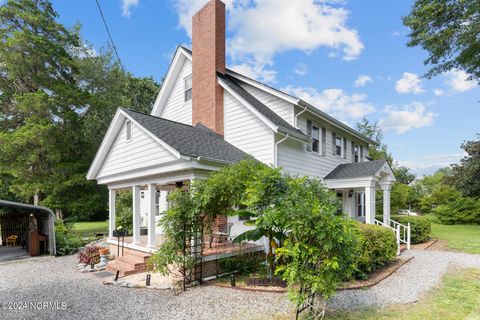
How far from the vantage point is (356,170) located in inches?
575

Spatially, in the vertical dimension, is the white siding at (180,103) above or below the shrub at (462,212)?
above

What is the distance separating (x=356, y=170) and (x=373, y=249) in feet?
21.0

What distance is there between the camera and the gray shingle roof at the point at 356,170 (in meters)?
14.0

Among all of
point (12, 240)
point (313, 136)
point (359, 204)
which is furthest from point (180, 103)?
point (359, 204)

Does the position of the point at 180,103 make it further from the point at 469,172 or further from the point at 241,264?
the point at 469,172

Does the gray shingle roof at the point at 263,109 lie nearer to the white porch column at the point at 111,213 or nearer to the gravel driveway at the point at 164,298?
the gravel driveway at the point at 164,298

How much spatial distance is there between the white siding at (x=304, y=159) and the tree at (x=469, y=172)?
17.2m

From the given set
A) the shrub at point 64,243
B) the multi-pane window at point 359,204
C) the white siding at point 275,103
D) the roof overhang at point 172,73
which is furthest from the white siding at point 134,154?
the multi-pane window at point 359,204

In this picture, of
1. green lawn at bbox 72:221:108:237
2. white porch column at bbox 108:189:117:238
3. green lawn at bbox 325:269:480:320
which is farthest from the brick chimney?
green lawn at bbox 72:221:108:237

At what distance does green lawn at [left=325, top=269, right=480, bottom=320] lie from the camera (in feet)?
18.7

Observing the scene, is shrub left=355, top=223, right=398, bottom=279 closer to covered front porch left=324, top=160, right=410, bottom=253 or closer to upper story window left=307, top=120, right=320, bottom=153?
covered front porch left=324, top=160, right=410, bottom=253

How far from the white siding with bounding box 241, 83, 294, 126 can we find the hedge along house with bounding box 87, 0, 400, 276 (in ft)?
0.15

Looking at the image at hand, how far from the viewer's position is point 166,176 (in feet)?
33.0

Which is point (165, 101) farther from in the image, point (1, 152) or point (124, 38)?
point (1, 152)
